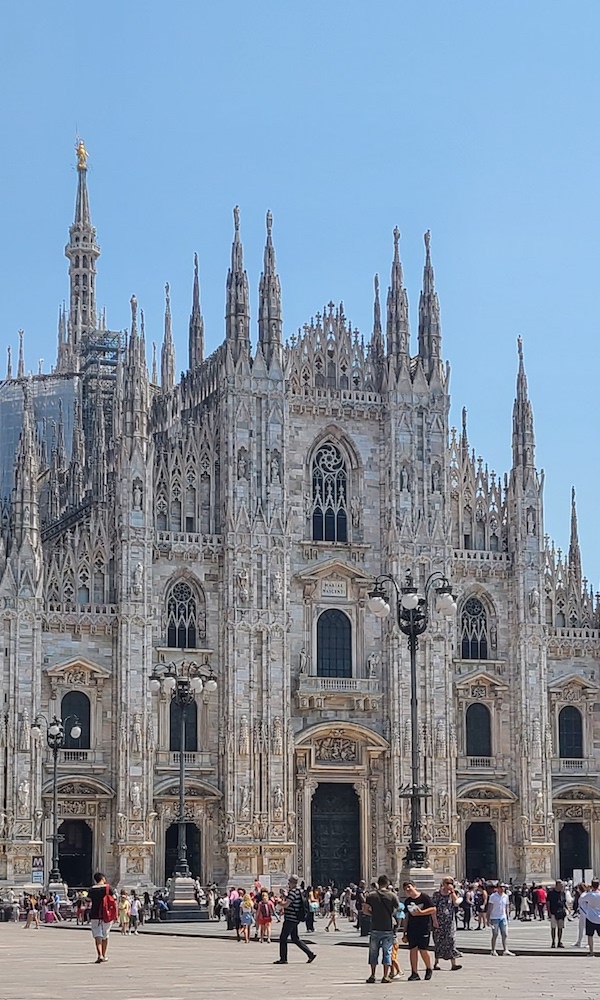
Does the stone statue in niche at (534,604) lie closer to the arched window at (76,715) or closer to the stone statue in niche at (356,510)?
the stone statue in niche at (356,510)

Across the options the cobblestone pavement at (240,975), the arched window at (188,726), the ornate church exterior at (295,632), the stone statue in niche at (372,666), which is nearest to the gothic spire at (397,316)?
the ornate church exterior at (295,632)

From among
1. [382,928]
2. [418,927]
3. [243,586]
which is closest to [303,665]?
[243,586]

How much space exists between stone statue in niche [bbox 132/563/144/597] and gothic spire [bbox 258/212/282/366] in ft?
31.1

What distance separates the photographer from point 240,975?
27.1m

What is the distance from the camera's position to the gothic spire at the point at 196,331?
2842 inches

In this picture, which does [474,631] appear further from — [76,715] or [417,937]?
[417,937]

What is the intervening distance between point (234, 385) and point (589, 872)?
22733 millimetres

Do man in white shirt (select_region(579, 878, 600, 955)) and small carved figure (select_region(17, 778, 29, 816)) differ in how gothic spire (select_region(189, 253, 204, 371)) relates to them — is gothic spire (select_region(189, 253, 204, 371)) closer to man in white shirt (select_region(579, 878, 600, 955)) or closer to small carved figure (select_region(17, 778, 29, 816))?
small carved figure (select_region(17, 778, 29, 816))

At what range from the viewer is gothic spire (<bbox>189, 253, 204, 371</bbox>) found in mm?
72188

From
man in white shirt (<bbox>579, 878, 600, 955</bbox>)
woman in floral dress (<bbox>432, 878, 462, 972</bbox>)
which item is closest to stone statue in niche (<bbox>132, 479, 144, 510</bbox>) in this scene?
man in white shirt (<bbox>579, 878, 600, 955</bbox>)

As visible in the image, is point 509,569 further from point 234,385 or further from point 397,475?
point 234,385

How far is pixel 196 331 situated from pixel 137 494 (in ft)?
37.7

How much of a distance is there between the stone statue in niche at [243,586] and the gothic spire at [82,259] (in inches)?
1785

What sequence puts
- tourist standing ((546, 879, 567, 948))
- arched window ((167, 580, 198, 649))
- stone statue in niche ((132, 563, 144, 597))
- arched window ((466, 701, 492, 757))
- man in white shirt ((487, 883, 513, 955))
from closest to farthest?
1. man in white shirt ((487, 883, 513, 955))
2. tourist standing ((546, 879, 567, 948))
3. stone statue in niche ((132, 563, 144, 597))
4. arched window ((167, 580, 198, 649))
5. arched window ((466, 701, 492, 757))
